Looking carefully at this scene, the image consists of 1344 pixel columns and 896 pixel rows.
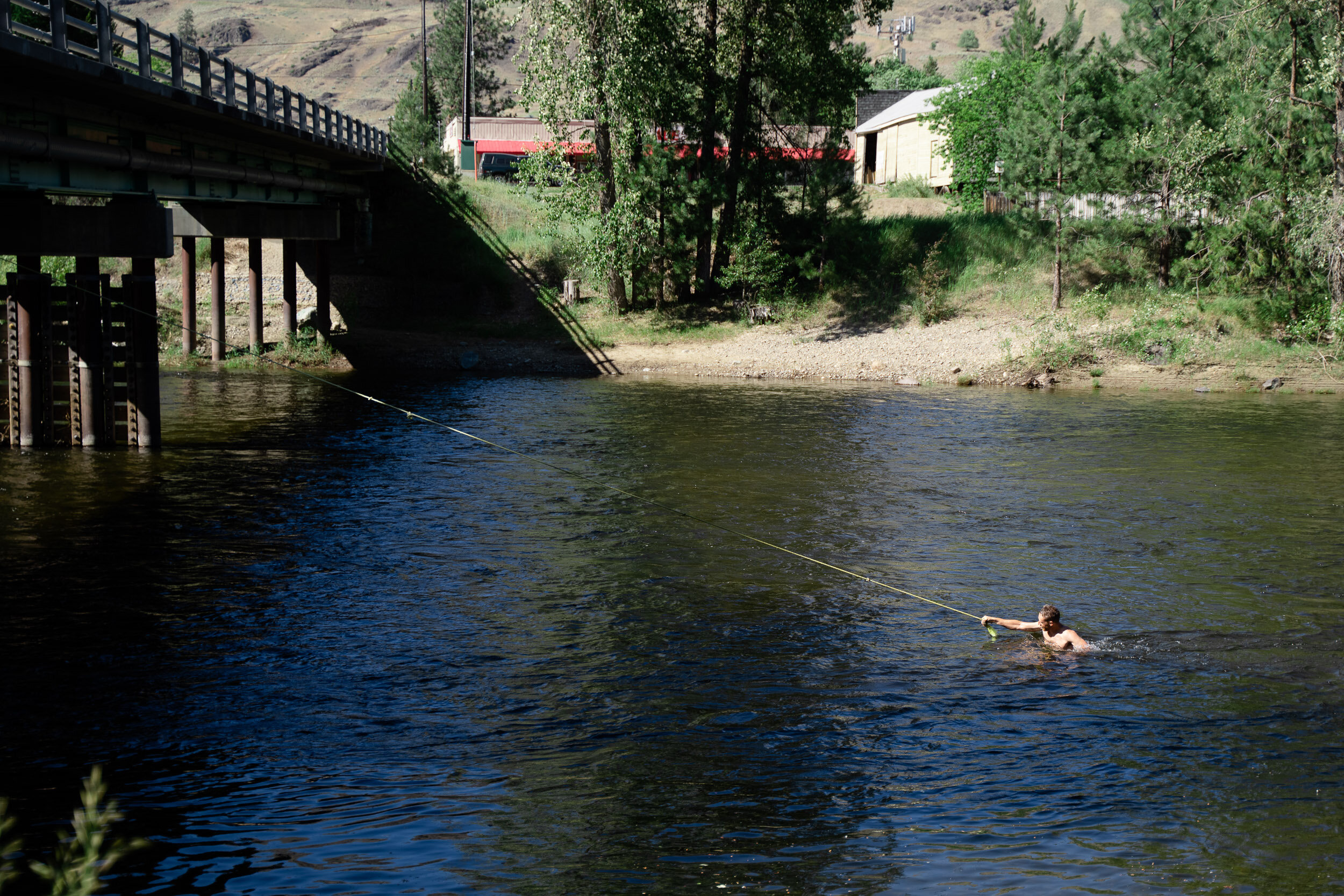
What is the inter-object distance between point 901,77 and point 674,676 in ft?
415

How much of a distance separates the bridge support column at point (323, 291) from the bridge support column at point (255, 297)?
77.7 inches

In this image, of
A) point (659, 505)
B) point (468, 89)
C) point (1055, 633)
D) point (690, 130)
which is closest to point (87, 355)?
point (659, 505)

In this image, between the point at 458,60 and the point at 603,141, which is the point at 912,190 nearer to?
the point at 603,141

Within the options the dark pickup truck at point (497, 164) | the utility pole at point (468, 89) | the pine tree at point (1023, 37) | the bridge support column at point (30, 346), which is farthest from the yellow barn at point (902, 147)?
the bridge support column at point (30, 346)

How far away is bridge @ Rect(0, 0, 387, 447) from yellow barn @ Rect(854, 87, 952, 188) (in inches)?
1729

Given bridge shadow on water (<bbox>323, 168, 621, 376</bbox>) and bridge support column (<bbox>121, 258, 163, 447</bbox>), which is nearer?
bridge support column (<bbox>121, 258, 163, 447</bbox>)

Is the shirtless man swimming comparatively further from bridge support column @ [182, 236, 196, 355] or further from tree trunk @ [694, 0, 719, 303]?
bridge support column @ [182, 236, 196, 355]

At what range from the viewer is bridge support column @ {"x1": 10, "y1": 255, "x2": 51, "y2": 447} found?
24422mm

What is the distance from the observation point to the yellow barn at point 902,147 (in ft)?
228

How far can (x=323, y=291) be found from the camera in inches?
1736

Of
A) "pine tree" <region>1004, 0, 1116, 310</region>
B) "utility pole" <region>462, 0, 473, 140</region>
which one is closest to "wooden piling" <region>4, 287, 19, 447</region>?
"pine tree" <region>1004, 0, 1116, 310</region>

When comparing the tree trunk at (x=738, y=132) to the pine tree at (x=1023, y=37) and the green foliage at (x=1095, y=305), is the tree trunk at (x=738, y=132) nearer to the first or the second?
the green foliage at (x=1095, y=305)

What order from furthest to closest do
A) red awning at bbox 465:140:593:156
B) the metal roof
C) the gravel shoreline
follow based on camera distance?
the metal roof < red awning at bbox 465:140:593:156 < the gravel shoreline

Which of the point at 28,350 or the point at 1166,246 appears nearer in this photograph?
the point at 28,350
